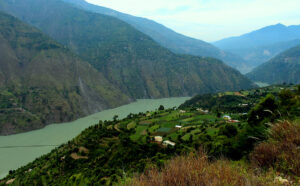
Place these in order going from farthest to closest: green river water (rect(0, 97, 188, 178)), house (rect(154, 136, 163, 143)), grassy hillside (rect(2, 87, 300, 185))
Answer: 1. green river water (rect(0, 97, 188, 178))
2. house (rect(154, 136, 163, 143))
3. grassy hillside (rect(2, 87, 300, 185))

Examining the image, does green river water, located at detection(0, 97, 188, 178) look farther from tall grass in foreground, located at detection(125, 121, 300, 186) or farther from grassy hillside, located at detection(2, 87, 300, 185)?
tall grass in foreground, located at detection(125, 121, 300, 186)

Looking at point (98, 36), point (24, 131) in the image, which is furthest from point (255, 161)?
point (98, 36)

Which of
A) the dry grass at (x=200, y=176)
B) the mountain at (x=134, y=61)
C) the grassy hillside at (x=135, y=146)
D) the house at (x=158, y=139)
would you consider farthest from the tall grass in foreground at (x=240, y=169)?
the mountain at (x=134, y=61)

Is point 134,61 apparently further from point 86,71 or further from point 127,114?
point 127,114

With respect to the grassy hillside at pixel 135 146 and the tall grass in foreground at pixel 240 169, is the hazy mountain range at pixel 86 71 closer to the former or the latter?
the grassy hillside at pixel 135 146

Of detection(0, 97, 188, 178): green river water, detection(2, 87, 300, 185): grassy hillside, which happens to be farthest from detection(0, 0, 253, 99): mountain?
detection(2, 87, 300, 185): grassy hillside
